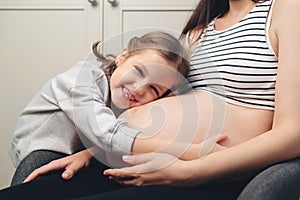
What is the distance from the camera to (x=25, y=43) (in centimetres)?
197

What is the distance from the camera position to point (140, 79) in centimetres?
103

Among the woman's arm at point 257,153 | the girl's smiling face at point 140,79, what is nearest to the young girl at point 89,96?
the girl's smiling face at point 140,79

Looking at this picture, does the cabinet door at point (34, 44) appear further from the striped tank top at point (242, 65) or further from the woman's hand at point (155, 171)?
the woman's hand at point (155, 171)

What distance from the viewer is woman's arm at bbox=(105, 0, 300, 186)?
0.85 metres

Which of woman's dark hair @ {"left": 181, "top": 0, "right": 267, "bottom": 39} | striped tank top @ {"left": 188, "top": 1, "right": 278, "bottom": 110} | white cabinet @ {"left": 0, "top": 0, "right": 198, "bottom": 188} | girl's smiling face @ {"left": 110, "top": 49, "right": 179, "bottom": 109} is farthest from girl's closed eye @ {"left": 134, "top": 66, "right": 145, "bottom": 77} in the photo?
white cabinet @ {"left": 0, "top": 0, "right": 198, "bottom": 188}

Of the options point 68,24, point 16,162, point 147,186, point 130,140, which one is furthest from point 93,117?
point 68,24

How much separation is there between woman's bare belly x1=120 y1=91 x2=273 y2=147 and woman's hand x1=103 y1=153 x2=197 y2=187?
8 cm

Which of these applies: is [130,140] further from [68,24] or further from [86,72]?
[68,24]

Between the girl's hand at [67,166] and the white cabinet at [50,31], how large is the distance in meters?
0.91

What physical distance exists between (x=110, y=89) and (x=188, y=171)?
306 millimetres

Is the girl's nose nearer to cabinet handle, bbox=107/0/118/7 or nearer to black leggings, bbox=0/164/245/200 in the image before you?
black leggings, bbox=0/164/245/200

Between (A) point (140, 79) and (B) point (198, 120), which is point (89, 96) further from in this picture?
(B) point (198, 120)

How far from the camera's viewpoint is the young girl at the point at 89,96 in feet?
3.32

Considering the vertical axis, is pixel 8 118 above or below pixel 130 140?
below
